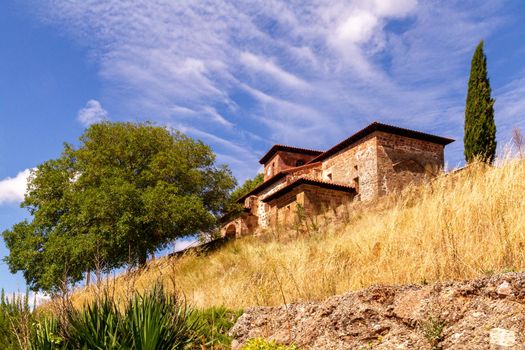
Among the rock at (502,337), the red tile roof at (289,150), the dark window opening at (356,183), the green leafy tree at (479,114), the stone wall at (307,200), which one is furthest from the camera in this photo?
the red tile roof at (289,150)

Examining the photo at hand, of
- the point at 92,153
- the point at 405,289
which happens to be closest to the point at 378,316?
the point at 405,289

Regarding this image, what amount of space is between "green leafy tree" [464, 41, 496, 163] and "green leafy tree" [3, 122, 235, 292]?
13919 mm

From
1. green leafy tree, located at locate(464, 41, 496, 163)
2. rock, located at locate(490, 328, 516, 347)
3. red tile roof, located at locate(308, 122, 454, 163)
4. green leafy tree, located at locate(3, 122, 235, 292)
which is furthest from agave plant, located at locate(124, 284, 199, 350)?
red tile roof, located at locate(308, 122, 454, 163)

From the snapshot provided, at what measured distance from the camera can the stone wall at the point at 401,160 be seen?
88.0 feet

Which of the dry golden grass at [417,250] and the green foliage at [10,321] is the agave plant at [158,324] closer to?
the dry golden grass at [417,250]

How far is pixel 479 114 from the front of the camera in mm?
21656

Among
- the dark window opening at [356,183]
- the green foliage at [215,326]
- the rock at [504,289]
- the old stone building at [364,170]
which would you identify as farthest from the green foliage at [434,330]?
the dark window opening at [356,183]

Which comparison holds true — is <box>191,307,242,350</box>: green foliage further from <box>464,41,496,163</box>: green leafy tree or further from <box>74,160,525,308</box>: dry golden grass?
<box>464,41,496,163</box>: green leafy tree

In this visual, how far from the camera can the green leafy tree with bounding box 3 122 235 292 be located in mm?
22219

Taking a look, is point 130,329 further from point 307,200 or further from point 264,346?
point 307,200

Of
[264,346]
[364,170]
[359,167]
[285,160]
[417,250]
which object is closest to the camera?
[264,346]

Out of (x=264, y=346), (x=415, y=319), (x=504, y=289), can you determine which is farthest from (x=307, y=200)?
(x=504, y=289)

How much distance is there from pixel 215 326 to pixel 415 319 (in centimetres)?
242

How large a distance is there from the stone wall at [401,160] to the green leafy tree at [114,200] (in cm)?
955
